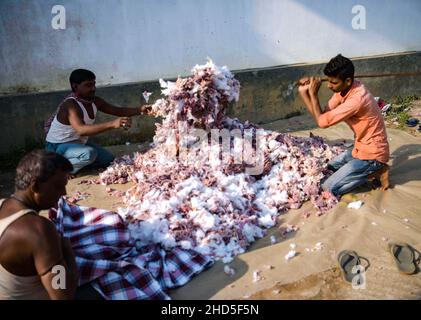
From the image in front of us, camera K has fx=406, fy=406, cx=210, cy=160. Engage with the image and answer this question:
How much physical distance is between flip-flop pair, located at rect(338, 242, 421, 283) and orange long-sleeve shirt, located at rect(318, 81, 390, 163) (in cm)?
112

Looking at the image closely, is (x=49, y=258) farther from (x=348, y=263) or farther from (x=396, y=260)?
(x=396, y=260)

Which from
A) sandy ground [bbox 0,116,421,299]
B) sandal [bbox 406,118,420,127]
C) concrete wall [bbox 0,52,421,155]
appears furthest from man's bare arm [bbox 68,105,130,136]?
sandal [bbox 406,118,420,127]

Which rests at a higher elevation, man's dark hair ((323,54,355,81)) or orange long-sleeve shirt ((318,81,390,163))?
man's dark hair ((323,54,355,81))

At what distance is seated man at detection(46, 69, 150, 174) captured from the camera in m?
4.78

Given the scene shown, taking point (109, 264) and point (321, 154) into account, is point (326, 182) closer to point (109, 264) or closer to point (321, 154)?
point (321, 154)

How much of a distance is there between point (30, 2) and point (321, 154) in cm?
430

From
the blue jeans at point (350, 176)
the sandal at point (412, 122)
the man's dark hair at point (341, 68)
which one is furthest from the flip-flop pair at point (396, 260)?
the sandal at point (412, 122)

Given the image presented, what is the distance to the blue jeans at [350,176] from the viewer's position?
14.0 ft

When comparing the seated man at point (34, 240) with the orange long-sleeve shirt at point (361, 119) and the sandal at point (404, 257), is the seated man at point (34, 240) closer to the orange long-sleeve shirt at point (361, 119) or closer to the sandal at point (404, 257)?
the sandal at point (404, 257)

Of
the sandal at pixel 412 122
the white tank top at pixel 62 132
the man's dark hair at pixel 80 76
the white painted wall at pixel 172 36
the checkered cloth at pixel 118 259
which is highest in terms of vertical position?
the white painted wall at pixel 172 36

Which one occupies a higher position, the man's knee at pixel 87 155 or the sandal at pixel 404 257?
the man's knee at pixel 87 155

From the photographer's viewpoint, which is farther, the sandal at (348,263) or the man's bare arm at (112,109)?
the man's bare arm at (112,109)

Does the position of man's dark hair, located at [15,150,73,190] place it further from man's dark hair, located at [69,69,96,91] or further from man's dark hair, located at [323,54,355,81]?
man's dark hair, located at [323,54,355,81]

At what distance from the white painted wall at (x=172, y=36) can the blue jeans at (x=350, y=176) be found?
303 cm
